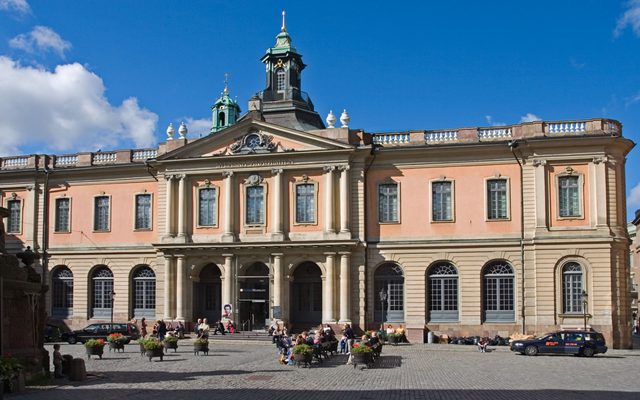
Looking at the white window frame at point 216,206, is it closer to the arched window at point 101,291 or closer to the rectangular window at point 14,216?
the arched window at point 101,291

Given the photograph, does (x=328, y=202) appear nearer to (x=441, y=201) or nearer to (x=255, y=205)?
(x=255, y=205)

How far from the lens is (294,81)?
167ft

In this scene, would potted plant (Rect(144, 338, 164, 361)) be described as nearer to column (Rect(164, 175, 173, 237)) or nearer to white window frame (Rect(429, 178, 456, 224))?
column (Rect(164, 175, 173, 237))

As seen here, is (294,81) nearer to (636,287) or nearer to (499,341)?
(499,341)

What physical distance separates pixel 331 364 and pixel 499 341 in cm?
1430

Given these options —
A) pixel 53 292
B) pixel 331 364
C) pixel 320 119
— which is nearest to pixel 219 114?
pixel 320 119

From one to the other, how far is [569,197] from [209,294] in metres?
21.2

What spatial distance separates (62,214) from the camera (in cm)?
4972

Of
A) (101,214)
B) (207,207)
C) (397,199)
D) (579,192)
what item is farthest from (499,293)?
(101,214)

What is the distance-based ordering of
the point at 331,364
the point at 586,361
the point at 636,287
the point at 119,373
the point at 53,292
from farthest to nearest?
the point at 636,287 → the point at 53,292 → the point at 586,361 → the point at 331,364 → the point at 119,373

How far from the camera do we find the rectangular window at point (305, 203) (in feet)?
145

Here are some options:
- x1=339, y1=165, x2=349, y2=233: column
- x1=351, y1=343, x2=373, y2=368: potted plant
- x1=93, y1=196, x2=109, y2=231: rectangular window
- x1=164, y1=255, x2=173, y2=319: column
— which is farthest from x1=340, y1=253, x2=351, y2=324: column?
x1=93, y1=196, x2=109, y2=231: rectangular window

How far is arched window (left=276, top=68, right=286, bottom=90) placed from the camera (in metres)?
50.9

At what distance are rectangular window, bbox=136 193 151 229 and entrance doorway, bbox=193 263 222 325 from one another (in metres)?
4.78
